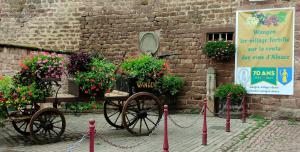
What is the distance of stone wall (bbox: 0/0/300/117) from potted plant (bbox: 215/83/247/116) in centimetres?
49

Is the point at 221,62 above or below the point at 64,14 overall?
below

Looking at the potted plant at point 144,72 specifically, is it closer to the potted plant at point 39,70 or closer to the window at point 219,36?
the potted plant at point 39,70

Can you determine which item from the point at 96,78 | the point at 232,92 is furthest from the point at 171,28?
the point at 96,78

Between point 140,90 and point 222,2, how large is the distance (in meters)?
4.97

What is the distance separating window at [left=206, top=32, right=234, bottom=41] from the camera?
11484 mm

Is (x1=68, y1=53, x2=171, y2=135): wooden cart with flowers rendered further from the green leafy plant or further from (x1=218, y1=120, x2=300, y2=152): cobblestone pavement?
(x1=218, y1=120, x2=300, y2=152): cobblestone pavement

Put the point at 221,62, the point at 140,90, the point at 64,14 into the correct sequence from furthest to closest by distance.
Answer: the point at 64,14 → the point at 221,62 → the point at 140,90

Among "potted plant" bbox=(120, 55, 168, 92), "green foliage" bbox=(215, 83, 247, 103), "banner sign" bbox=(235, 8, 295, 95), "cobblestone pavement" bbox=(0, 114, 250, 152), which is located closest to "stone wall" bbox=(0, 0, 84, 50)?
"cobblestone pavement" bbox=(0, 114, 250, 152)

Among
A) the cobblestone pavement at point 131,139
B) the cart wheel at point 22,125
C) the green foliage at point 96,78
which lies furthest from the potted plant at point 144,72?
the cart wheel at point 22,125

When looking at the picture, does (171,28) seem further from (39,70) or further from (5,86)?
(5,86)

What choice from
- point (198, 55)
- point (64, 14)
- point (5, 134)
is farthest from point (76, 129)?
point (64, 14)

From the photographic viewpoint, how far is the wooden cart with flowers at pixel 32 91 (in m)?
6.66

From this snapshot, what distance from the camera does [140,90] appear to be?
802 cm

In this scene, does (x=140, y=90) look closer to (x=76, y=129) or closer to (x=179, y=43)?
(x=76, y=129)
